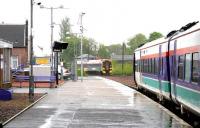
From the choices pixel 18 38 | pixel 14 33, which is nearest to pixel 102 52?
pixel 14 33

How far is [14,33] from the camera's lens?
8988 cm

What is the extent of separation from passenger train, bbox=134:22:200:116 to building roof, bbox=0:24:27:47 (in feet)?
190

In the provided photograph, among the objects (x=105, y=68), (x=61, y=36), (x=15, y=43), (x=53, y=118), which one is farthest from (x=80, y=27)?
(x=61, y=36)

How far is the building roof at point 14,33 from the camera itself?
289ft

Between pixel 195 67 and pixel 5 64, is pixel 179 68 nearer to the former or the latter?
pixel 195 67

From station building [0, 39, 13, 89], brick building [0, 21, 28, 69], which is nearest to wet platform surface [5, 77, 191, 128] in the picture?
station building [0, 39, 13, 89]

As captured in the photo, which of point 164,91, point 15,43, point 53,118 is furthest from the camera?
point 15,43

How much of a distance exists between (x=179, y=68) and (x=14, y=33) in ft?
236

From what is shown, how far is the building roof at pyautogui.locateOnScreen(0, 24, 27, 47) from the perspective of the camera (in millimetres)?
88169

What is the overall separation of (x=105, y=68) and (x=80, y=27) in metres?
40.6

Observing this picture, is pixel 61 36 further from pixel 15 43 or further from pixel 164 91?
pixel 164 91

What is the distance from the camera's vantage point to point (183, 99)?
18.8m

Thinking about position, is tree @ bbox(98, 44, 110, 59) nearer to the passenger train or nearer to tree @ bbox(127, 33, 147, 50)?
tree @ bbox(127, 33, 147, 50)

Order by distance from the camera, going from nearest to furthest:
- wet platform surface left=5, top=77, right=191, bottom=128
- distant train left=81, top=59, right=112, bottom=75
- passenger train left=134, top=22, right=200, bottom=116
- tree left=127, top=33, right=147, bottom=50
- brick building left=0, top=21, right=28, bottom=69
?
1. passenger train left=134, top=22, right=200, bottom=116
2. wet platform surface left=5, top=77, right=191, bottom=128
3. brick building left=0, top=21, right=28, bottom=69
4. distant train left=81, top=59, right=112, bottom=75
5. tree left=127, top=33, right=147, bottom=50
